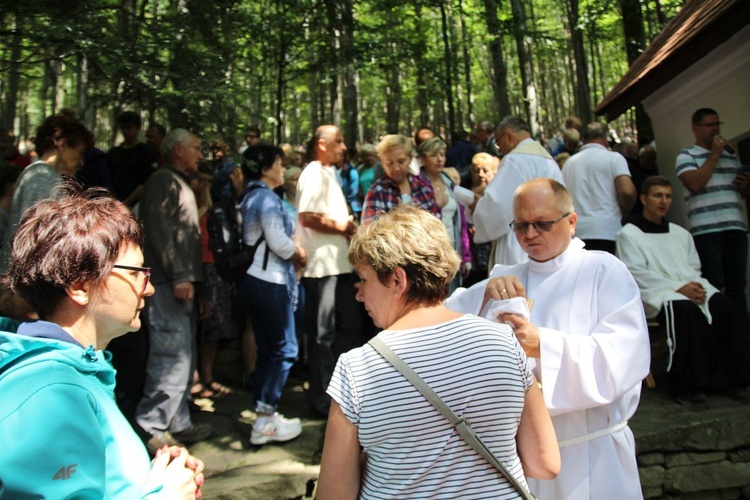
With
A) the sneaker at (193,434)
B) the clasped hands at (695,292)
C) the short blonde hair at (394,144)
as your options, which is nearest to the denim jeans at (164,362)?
the sneaker at (193,434)

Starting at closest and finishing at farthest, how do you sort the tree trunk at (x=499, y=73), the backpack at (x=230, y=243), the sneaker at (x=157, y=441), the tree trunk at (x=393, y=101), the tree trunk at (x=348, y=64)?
the sneaker at (x=157, y=441)
the backpack at (x=230, y=243)
the tree trunk at (x=348, y=64)
the tree trunk at (x=499, y=73)
the tree trunk at (x=393, y=101)

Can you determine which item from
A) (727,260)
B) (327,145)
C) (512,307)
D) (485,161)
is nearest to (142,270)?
(512,307)

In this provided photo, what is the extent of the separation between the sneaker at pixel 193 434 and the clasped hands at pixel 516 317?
3041mm

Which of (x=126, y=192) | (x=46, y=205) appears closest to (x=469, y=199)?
(x=126, y=192)

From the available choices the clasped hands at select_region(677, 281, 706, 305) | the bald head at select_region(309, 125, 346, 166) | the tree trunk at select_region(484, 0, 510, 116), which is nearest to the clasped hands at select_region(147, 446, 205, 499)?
the bald head at select_region(309, 125, 346, 166)

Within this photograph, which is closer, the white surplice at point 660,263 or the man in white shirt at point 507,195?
the man in white shirt at point 507,195

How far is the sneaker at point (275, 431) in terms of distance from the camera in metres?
4.87

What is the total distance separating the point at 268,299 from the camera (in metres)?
4.87

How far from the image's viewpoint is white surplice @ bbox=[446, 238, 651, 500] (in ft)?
8.76

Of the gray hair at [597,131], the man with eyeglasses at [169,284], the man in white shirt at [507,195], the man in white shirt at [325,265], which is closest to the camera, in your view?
the man with eyeglasses at [169,284]

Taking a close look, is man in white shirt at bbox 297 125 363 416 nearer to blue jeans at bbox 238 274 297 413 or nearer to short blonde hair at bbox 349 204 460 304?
blue jeans at bbox 238 274 297 413

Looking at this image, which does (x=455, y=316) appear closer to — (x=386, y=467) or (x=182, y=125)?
(x=386, y=467)

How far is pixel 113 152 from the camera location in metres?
6.28

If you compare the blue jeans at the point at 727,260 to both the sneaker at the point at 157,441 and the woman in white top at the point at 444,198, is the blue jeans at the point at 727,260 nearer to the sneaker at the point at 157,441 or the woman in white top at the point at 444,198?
the woman in white top at the point at 444,198
